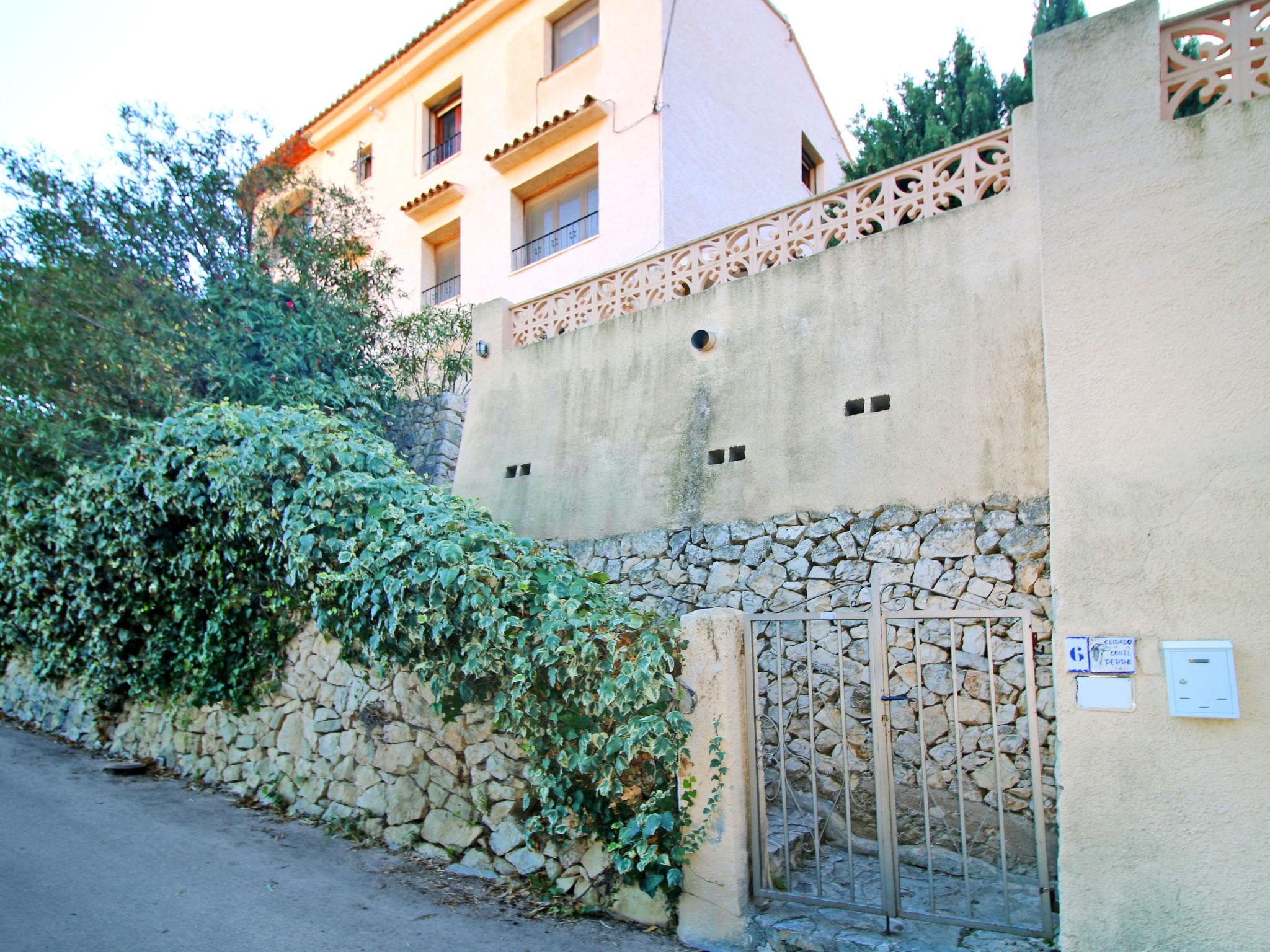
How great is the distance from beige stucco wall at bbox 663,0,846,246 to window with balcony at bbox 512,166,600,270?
137 centimetres

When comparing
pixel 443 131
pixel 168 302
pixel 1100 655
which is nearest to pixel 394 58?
pixel 443 131

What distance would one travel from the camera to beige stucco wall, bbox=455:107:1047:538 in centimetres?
570

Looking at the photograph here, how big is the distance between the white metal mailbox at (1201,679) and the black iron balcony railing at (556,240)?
9.61m

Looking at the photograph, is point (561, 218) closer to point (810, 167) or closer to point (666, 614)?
point (810, 167)

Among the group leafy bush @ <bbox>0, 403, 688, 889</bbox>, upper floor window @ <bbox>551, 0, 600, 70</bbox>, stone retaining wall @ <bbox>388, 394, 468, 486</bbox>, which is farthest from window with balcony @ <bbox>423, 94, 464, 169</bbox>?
leafy bush @ <bbox>0, 403, 688, 889</bbox>

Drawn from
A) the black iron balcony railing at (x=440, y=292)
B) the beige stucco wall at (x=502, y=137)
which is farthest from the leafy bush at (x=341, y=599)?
the black iron balcony railing at (x=440, y=292)

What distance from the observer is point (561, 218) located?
12531 millimetres

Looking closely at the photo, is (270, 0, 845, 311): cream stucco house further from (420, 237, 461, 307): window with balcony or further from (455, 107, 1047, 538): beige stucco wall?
(455, 107, 1047, 538): beige stucco wall

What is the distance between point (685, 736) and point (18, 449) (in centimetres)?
769

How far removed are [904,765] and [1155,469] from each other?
9.08 feet

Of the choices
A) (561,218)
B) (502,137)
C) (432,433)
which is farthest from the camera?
(502,137)

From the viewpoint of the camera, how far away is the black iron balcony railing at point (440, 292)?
14.0 metres

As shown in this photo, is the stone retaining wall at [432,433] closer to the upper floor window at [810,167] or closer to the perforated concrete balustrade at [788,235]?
the perforated concrete balustrade at [788,235]

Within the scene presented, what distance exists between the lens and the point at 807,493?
6.41 m
